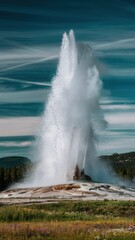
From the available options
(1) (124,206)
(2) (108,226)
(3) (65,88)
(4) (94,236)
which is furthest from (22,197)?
(4) (94,236)

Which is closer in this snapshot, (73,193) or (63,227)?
(63,227)

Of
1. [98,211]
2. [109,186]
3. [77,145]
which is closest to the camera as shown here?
[98,211]

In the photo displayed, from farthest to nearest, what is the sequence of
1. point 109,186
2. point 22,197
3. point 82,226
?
point 109,186, point 22,197, point 82,226

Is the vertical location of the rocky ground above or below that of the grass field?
above

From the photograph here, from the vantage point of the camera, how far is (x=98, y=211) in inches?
1537

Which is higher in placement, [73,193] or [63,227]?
[73,193]

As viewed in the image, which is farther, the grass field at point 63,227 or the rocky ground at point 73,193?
the rocky ground at point 73,193

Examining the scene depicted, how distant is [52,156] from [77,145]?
372cm

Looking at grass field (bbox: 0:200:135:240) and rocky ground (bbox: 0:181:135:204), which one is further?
rocky ground (bbox: 0:181:135:204)

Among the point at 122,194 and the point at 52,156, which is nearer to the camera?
the point at 122,194

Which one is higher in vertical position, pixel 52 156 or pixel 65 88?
pixel 65 88

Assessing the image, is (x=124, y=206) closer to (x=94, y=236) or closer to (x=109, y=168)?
(x=94, y=236)

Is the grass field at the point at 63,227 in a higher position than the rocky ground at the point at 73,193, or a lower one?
lower

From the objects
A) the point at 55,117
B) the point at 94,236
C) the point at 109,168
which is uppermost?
the point at 55,117
